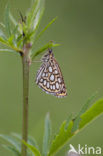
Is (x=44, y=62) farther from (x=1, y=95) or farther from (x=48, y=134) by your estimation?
(x=1, y=95)

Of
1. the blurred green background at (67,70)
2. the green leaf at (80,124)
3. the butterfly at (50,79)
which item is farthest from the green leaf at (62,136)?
the blurred green background at (67,70)

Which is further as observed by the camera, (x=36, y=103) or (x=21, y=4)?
(x=21, y=4)

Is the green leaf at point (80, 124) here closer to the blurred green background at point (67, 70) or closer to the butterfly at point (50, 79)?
the butterfly at point (50, 79)

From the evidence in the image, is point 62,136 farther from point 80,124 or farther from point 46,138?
point 46,138

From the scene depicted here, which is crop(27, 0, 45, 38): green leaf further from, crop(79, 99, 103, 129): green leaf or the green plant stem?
crop(79, 99, 103, 129): green leaf

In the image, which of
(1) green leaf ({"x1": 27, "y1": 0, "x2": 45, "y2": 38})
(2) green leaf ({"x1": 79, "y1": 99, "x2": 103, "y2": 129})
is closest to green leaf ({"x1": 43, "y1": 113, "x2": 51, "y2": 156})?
(2) green leaf ({"x1": 79, "y1": 99, "x2": 103, "y2": 129})

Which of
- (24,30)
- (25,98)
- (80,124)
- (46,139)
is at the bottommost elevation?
(46,139)

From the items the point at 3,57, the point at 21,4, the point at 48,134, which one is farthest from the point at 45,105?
the point at 48,134

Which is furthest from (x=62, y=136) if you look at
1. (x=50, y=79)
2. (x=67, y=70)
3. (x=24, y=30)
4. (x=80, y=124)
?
(x=67, y=70)
